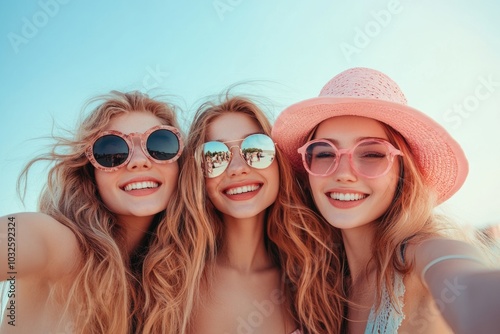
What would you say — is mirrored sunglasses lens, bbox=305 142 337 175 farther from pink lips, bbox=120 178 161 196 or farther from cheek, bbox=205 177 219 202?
pink lips, bbox=120 178 161 196

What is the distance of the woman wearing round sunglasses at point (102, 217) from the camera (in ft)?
9.28

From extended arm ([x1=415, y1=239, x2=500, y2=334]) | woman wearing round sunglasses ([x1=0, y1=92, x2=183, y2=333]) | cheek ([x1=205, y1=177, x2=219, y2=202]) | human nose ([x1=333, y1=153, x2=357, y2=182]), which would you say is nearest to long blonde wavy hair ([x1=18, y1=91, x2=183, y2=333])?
woman wearing round sunglasses ([x1=0, y1=92, x2=183, y2=333])

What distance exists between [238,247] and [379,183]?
141 cm

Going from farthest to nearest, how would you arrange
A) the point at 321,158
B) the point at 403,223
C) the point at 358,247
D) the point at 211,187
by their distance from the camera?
the point at 211,187
the point at 358,247
the point at 321,158
the point at 403,223

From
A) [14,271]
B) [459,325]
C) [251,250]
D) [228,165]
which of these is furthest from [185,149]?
[459,325]

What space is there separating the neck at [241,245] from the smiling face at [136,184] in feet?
2.14

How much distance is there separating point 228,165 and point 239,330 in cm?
125

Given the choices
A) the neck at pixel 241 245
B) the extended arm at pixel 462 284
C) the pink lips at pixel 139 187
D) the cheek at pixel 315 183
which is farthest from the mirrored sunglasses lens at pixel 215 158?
the extended arm at pixel 462 284

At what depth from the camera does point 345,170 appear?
2906mm

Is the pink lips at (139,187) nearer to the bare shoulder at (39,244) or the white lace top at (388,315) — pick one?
the bare shoulder at (39,244)

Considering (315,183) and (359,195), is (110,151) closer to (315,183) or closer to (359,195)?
(315,183)

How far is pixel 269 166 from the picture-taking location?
3.47 m

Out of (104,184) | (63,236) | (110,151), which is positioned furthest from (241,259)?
(63,236)

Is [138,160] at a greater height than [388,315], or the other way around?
[138,160]
